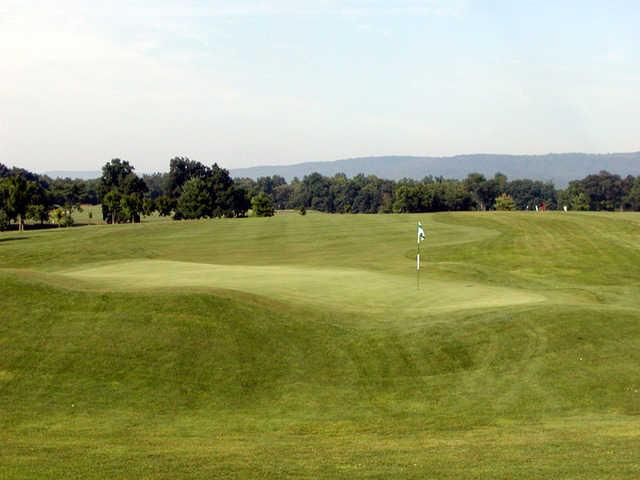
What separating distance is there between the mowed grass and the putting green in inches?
11.7

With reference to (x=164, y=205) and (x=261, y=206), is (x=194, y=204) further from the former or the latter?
(x=261, y=206)

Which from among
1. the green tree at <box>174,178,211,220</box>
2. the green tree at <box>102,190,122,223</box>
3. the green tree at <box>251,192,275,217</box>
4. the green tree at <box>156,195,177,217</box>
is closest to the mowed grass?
the green tree at <box>102,190,122,223</box>

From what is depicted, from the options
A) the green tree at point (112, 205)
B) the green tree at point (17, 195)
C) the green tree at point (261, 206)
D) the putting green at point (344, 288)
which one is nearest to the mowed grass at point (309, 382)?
the putting green at point (344, 288)

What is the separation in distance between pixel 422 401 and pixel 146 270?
31.4m

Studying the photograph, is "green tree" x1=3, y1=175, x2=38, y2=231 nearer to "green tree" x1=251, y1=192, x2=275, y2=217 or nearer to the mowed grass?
"green tree" x1=251, y1=192, x2=275, y2=217

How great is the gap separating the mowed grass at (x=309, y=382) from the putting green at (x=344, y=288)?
30cm

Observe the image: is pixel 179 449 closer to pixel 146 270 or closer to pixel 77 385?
pixel 77 385

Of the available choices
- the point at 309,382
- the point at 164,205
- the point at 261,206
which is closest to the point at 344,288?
the point at 309,382

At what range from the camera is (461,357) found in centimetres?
2786

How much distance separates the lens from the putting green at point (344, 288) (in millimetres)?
35719

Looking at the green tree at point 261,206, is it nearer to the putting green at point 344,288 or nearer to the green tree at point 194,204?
the green tree at point 194,204

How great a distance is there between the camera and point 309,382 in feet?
83.1

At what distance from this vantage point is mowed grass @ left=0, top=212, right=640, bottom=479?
685 inches

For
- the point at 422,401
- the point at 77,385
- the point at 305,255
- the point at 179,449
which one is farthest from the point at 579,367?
the point at 305,255
